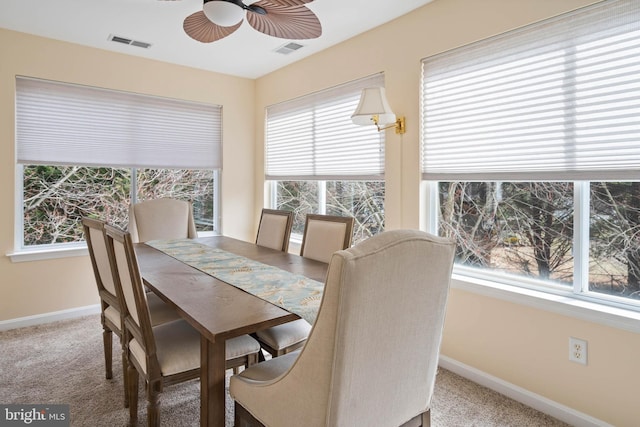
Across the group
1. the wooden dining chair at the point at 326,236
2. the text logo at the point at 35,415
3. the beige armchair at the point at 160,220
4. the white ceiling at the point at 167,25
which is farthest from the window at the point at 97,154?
the wooden dining chair at the point at 326,236

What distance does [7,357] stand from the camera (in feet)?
8.94

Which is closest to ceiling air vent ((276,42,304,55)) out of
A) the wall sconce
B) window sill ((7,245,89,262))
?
the wall sconce

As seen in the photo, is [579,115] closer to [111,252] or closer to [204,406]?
[204,406]

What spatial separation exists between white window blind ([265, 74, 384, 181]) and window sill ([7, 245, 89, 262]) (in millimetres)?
2075

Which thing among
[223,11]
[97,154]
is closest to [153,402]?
[223,11]

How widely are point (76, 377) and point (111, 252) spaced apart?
125 centimetres

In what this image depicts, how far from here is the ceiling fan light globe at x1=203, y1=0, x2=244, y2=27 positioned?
1.80 metres

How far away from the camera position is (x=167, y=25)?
3.08m

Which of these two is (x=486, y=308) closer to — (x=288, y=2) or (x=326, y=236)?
(x=326, y=236)

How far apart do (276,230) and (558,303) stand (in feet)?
6.26

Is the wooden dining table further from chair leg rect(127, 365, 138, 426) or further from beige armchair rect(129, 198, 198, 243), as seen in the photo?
beige armchair rect(129, 198, 198, 243)

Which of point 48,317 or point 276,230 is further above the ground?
point 276,230

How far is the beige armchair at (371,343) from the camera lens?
99 cm

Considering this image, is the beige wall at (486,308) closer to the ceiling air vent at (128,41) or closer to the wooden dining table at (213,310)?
the wooden dining table at (213,310)
